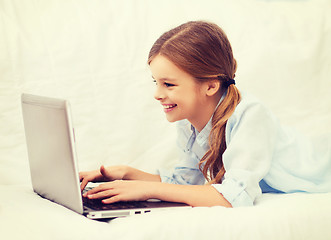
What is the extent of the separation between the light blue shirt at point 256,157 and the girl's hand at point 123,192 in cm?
16

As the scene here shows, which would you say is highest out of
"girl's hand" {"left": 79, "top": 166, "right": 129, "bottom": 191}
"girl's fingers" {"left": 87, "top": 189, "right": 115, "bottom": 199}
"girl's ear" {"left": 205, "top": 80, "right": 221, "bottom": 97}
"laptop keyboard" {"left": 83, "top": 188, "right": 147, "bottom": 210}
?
"girl's ear" {"left": 205, "top": 80, "right": 221, "bottom": 97}

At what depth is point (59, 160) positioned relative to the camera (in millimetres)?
978

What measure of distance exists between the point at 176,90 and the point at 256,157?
0.86 ft

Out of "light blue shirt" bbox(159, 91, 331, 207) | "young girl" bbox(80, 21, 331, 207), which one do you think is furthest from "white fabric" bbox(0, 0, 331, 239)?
"young girl" bbox(80, 21, 331, 207)

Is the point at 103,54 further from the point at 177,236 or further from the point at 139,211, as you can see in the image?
the point at 177,236

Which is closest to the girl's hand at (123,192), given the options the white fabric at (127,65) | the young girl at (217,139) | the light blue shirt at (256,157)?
the young girl at (217,139)

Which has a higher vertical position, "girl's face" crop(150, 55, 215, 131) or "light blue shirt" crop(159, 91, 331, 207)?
"girl's face" crop(150, 55, 215, 131)

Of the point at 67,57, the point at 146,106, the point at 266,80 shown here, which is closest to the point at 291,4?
the point at 266,80

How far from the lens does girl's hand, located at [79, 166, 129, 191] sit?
126 centimetres

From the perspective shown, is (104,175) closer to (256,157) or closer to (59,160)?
(59,160)

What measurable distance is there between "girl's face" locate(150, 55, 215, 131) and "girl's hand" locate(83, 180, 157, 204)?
246mm

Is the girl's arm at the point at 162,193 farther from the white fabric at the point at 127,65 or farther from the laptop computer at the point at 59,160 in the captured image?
the white fabric at the point at 127,65

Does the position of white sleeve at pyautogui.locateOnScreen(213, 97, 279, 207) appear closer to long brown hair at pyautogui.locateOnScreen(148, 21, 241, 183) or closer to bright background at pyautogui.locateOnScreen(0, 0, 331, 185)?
long brown hair at pyautogui.locateOnScreen(148, 21, 241, 183)

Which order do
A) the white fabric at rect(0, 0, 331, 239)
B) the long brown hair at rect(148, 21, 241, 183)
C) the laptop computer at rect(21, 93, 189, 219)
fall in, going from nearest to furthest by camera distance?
the laptop computer at rect(21, 93, 189, 219) → the long brown hair at rect(148, 21, 241, 183) → the white fabric at rect(0, 0, 331, 239)
